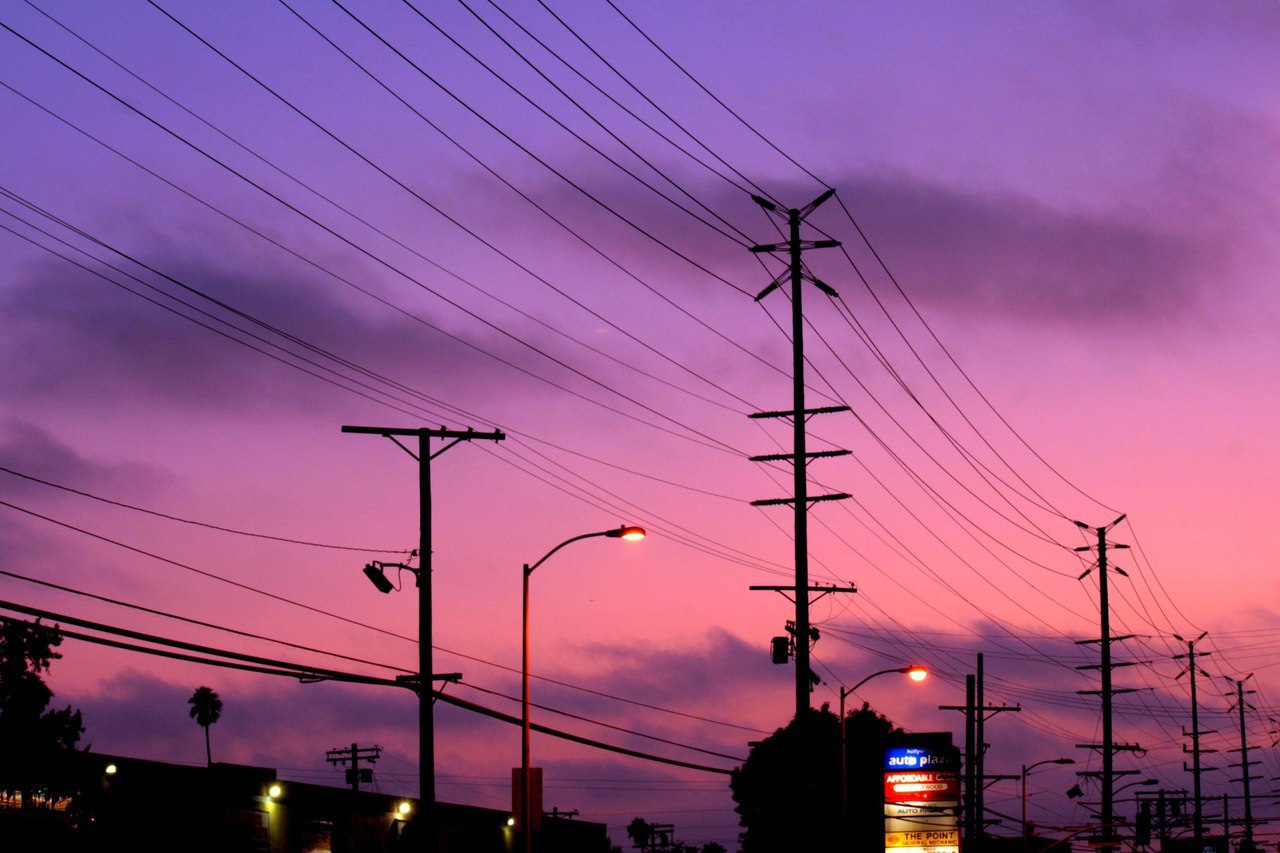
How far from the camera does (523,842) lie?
113 ft

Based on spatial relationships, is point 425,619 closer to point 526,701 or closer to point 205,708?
point 526,701

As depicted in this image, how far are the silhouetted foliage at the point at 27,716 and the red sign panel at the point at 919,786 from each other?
45.7m

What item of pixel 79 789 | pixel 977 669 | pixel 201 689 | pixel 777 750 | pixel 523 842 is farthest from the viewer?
pixel 201 689

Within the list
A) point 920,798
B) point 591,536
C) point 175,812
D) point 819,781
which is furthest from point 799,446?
point 819,781

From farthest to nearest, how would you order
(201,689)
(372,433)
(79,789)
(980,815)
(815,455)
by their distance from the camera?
1. (201,689)
2. (980,815)
3. (79,789)
4. (815,455)
5. (372,433)

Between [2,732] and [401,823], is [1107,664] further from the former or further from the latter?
[2,732]

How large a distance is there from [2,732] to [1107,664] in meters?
55.7

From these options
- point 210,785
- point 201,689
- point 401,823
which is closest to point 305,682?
point 210,785

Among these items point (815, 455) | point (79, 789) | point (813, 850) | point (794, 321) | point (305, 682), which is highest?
point (794, 321)

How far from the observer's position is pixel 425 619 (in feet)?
123

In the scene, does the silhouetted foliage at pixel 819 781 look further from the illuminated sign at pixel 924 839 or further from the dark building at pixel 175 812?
the dark building at pixel 175 812

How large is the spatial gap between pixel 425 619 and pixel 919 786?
58062 mm

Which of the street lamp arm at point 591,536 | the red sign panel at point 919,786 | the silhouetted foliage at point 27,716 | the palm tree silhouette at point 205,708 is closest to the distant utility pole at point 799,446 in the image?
the street lamp arm at point 591,536

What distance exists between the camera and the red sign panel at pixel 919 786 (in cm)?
8819
